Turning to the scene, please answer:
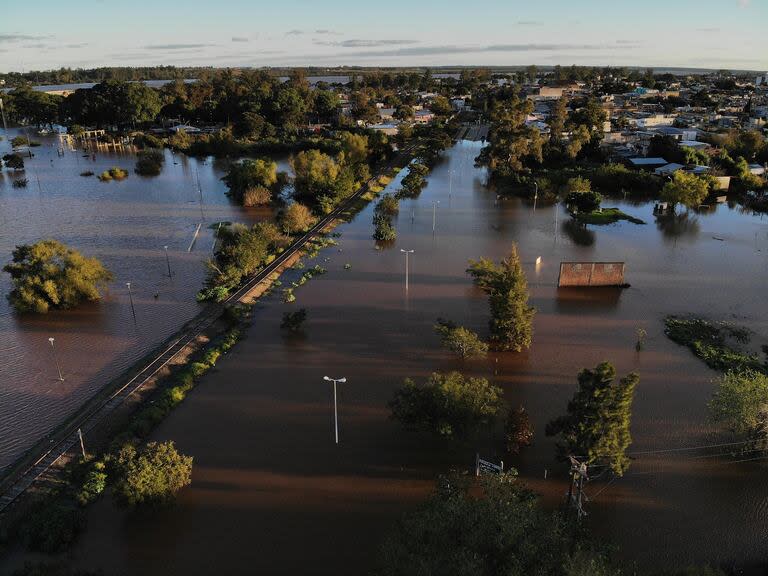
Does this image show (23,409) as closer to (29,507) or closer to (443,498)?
(29,507)

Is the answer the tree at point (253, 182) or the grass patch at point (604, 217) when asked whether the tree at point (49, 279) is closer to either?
the tree at point (253, 182)

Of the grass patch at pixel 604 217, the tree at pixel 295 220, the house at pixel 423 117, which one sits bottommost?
the grass patch at pixel 604 217

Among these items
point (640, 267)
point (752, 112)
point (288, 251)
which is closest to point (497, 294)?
point (640, 267)

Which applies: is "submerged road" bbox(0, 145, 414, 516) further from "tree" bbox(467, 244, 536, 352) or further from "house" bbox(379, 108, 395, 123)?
"house" bbox(379, 108, 395, 123)

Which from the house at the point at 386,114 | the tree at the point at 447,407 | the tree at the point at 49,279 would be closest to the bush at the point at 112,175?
the tree at the point at 49,279

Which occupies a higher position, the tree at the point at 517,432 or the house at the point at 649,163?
the house at the point at 649,163

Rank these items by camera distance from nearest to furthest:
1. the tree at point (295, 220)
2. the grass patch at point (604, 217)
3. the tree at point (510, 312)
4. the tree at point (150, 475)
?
the tree at point (150, 475), the tree at point (510, 312), the tree at point (295, 220), the grass patch at point (604, 217)

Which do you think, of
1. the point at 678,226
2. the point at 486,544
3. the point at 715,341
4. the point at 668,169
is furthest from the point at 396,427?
the point at 668,169

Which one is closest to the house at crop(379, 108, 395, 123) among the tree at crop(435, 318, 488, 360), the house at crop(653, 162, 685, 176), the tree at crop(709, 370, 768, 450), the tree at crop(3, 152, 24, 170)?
the house at crop(653, 162, 685, 176)
